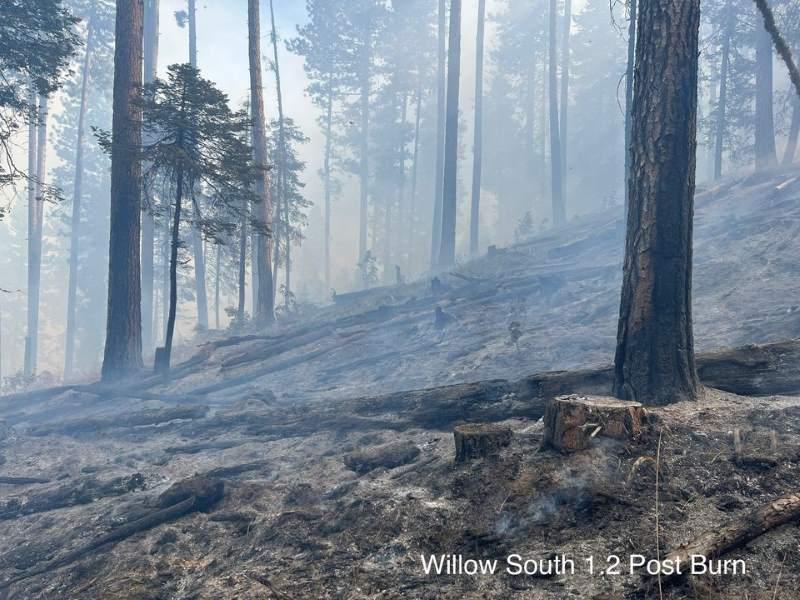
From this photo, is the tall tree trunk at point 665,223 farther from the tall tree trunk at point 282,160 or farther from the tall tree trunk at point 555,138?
the tall tree trunk at point 555,138

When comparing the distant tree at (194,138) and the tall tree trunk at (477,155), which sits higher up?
the tall tree trunk at (477,155)

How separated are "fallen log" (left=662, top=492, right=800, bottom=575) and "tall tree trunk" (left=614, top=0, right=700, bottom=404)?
173 cm

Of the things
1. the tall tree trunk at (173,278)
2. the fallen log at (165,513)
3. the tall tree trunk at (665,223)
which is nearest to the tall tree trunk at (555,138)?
the tall tree trunk at (173,278)

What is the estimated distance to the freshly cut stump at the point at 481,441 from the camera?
4.70 meters

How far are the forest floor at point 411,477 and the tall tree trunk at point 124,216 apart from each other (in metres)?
1.10

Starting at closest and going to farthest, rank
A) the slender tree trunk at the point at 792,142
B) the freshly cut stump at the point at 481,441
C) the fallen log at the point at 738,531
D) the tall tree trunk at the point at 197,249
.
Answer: the fallen log at the point at 738,531
the freshly cut stump at the point at 481,441
the slender tree trunk at the point at 792,142
the tall tree trunk at the point at 197,249

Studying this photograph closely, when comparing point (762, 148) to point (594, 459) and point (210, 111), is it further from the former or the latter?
point (594, 459)

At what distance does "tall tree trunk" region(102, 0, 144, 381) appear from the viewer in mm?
13258

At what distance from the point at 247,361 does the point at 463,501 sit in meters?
11.1

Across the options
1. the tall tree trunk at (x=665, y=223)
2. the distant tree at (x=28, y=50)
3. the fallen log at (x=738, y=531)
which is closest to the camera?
the fallen log at (x=738, y=531)

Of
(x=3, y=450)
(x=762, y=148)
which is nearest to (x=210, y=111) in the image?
(x=3, y=450)

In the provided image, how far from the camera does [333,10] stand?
132ft

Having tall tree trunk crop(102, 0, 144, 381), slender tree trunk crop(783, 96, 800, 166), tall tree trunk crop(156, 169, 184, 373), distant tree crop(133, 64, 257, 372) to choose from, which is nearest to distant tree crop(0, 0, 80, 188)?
tall tree trunk crop(102, 0, 144, 381)

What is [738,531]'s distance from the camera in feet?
10.3
